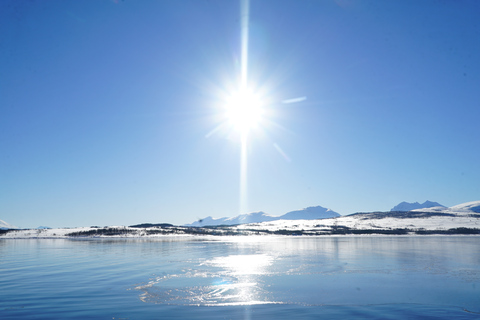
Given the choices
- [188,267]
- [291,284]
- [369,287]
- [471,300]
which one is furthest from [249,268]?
[471,300]

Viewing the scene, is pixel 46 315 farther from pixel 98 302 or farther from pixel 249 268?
pixel 249 268

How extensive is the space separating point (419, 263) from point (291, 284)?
56.8 feet

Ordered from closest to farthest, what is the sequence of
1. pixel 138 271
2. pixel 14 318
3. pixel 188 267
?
pixel 14 318 < pixel 138 271 < pixel 188 267

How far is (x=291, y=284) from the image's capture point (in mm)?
20984

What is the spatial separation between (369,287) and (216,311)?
35.3ft

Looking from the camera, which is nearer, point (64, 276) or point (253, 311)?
point (253, 311)

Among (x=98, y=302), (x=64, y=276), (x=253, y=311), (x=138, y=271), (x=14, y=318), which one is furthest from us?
(x=138, y=271)

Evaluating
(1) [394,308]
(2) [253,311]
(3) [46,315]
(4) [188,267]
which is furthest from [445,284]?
(3) [46,315]

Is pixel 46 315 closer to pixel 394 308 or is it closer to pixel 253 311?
pixel 253 311

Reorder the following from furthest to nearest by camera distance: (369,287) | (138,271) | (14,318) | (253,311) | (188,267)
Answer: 1. (188,267)
2. (138,271)
3. (369,287)
4. (253,311)
5. (14,318)

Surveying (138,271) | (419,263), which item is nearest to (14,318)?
(138,271)

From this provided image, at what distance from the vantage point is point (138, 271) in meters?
27.2

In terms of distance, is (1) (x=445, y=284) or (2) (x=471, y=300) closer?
(2) (x=471, y=300)

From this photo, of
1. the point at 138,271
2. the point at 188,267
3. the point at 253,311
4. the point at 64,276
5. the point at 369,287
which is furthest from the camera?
the point at 188,267
